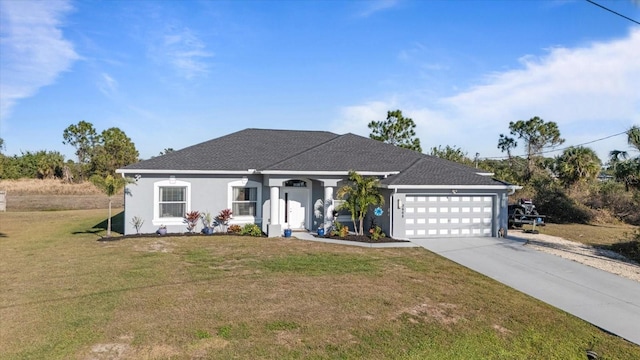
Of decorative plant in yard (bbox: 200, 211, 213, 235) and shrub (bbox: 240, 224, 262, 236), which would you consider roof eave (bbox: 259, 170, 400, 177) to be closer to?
shrub (bbox: 240, 224, 262, 236)

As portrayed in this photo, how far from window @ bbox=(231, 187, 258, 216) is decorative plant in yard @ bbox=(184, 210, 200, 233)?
169 centimetres

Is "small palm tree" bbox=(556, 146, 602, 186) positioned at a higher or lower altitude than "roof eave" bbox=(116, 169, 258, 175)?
higher

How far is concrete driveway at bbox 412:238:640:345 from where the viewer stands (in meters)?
7.91

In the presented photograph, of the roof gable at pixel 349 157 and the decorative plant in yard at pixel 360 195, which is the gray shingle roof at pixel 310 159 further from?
the decorative plant in yard at pixel 360 195

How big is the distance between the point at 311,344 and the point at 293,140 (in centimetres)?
1681

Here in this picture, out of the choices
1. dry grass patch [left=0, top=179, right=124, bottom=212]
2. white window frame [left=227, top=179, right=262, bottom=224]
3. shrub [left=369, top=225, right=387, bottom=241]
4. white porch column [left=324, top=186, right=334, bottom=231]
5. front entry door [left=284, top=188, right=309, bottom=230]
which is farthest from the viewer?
dry grass patch [left=0, top=179, right=124, bottom=212]

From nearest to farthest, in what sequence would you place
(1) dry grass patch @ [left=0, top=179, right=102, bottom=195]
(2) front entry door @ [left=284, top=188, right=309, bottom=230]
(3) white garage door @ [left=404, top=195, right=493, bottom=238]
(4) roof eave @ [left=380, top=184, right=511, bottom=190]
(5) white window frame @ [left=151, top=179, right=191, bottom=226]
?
(4) roof eave @ [left=380, top=184, right=511, bottom=190], (3) white garage door @ [left=404, top=195, right=493, bottom=238], (5) white window frame @ [left=151, top=179, right=191, bottom=226], (2) front entry door @ [left=284, top=188, right=309, bottom=230], (1) dry grass patch @ [left=0, top=179, right=102, bottom=195]

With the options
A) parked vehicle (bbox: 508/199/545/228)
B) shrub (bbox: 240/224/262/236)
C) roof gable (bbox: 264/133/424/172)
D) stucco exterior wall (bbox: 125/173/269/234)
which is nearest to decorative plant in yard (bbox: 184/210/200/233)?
stucco exterior wall (bbox: 125/173/269/234)

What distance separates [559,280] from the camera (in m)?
10.5

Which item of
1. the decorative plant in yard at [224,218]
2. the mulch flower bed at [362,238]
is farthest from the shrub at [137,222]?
the mulch flower bed at [362,238]

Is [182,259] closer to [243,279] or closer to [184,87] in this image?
[243,279]

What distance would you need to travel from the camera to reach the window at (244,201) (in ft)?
58.6

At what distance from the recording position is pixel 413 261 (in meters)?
12.4

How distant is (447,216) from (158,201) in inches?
526
